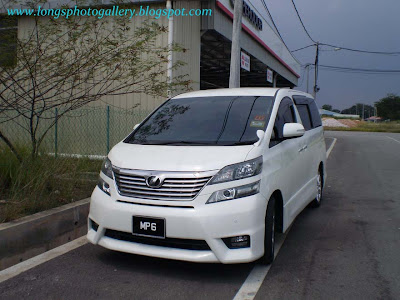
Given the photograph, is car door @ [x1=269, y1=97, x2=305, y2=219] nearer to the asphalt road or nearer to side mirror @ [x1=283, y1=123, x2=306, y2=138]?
side mirror @ [x1=283, y1=123, x2=306, y2=138]

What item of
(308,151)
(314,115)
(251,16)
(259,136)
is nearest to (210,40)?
(251,16)

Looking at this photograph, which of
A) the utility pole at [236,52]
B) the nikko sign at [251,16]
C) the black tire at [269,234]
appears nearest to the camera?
the black tire at [269,234]

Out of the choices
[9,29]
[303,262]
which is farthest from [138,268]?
[9,29]

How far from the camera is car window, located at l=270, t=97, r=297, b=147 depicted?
4.29 metres

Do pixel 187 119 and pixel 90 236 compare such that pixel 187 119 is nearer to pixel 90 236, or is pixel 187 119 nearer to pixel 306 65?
pixel 90 236

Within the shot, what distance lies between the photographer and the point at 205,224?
3.32 m

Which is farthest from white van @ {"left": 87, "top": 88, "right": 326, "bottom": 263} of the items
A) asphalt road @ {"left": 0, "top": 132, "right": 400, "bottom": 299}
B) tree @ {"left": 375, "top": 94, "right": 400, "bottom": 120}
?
tree @ {"left": 375, "top": 94, "right": 400, "bottom": 120}

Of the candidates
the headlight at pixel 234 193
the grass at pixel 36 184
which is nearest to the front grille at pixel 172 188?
the headlight at pixel 234 193

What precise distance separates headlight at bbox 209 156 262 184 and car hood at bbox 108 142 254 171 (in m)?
→ 0.05

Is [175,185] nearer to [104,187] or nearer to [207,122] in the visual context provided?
[104,187]

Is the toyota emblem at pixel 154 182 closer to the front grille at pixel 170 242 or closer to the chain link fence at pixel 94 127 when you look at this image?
the front grille at pixel 170 242

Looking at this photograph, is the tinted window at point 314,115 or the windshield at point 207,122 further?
the tinted window at point 314,115

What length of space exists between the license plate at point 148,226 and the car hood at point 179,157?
1.45 ft

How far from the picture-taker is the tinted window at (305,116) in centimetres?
569
